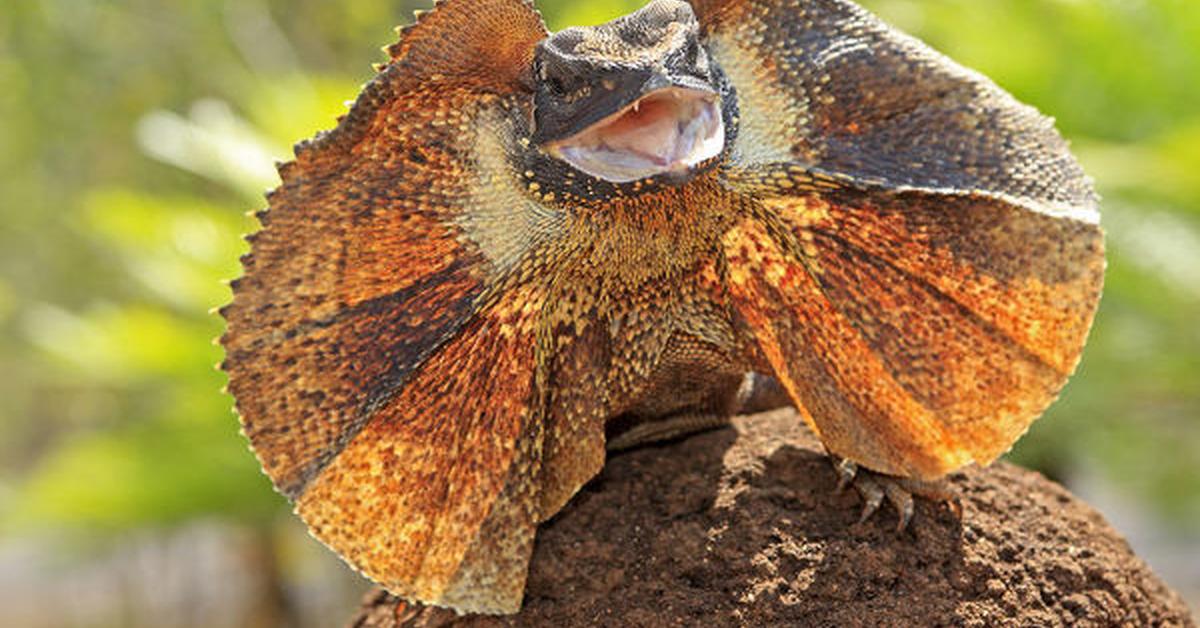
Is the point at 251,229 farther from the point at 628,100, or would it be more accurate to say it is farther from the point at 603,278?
the point at 628,100

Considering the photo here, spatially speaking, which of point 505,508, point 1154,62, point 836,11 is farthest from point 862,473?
point 1154,62

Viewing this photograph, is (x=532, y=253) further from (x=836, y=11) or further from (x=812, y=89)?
(x=836, y=11)

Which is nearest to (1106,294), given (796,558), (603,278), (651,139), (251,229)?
(251,229)

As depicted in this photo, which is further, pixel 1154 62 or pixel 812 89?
pixel 1154 62

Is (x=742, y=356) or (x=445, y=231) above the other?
(x=445, y=231)

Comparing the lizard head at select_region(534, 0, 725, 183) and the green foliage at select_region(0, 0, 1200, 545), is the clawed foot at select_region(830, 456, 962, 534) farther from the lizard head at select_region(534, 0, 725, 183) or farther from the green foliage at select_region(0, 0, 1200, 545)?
the green foliage at select_region(0, 0, 1200, 545)

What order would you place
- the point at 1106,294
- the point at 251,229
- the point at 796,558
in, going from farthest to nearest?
the point at 1106,294, the point at 251,229, the point at 796,558
